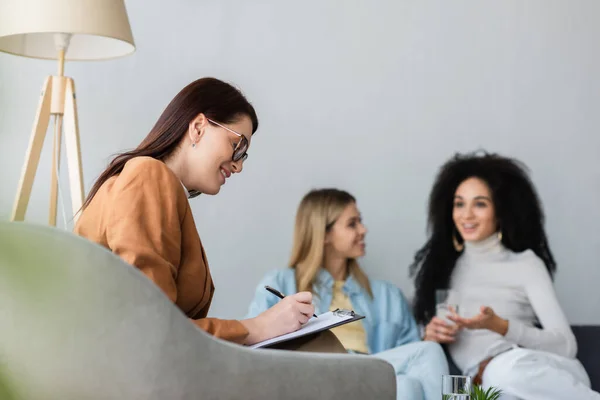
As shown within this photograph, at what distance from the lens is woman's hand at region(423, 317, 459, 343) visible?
3.36 meters

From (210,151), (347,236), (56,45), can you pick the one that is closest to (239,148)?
(210,151)

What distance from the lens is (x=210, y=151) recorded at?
172cm

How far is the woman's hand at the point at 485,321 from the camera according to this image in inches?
131

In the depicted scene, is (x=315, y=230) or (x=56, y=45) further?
(x=315, y=230)

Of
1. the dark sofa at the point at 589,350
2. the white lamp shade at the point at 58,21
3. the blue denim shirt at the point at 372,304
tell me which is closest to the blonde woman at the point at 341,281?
the blue denim shirt at the point at 372,304

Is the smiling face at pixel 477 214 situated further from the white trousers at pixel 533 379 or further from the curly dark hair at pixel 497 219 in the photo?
the white trousers at pixel 533 379

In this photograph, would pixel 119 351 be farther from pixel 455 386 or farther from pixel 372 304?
pixel 372 304

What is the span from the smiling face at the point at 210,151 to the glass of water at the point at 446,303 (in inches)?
71.0

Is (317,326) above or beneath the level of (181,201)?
beneath

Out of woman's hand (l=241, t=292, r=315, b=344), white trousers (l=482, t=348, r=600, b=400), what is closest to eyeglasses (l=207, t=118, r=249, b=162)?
woman's hand (l=241, t=292, r=315, b=344)

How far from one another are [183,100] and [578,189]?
304 centimetres

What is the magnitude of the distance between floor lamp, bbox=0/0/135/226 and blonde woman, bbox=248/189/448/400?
3.48 feet

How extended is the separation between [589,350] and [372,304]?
38.4 inches

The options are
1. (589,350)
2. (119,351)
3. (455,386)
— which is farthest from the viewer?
(589,350)
